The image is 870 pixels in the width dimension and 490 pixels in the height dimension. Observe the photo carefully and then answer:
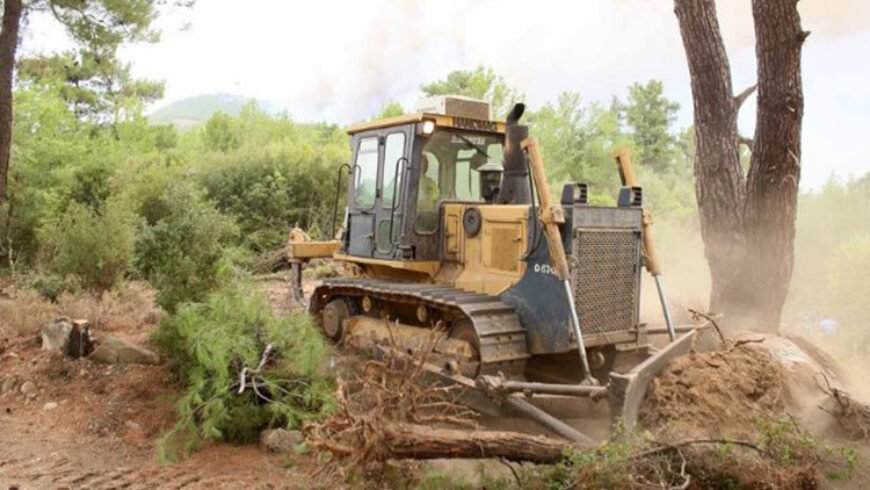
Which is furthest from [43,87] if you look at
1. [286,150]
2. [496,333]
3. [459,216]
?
[496,333]

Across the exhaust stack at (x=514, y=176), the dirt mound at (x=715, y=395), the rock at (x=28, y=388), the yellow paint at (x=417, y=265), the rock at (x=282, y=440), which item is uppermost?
the exhaust stack at (x=514, y=176)

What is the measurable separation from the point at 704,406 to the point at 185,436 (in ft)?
12.7

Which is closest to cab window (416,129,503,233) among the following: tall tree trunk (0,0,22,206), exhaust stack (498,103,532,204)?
exhaust stack (498,103,532,204)

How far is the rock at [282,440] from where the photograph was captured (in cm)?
545

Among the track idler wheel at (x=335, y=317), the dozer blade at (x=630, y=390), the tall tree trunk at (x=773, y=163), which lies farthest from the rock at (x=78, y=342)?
the tall tree trunk at (x=773, y=163)

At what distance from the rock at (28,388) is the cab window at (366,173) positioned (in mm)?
3582

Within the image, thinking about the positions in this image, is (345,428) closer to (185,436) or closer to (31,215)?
(185,436)

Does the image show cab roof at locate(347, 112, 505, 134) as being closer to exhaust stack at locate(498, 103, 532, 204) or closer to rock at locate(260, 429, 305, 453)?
exhaust stack at locate(498, 103, 532, 204)

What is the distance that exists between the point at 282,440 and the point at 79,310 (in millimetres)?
4503

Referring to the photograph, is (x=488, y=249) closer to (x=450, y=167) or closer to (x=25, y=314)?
(x=450, y=167)

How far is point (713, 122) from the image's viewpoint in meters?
8.30

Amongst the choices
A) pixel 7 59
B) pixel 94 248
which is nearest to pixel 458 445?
pixel 94 248

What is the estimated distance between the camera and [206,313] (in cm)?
628

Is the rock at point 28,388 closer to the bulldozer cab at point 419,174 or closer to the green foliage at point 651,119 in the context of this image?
the bulldozer cab at point 419,174
